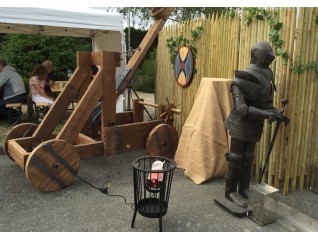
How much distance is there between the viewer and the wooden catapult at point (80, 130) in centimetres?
356

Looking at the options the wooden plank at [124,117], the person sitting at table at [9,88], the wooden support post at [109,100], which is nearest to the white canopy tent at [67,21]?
the person sitting at table at [9,88]

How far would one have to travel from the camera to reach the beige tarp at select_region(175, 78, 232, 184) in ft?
13.1

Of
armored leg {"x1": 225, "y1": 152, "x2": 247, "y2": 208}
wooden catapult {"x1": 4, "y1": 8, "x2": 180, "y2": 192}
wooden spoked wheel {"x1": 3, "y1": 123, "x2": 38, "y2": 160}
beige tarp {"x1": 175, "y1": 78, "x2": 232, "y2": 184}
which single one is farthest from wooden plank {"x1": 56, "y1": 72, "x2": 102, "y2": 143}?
armored leg {"x1": 225, "y1": 152, "x2": 247, "y2": 208}

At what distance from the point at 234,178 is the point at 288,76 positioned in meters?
1.31

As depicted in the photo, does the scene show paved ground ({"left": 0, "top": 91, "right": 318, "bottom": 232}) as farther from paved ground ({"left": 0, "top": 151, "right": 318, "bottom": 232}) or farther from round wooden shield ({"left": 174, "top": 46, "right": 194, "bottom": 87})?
round wooden shield ({"left": 174, "top": 46, "right": 194, "bottom": 87})

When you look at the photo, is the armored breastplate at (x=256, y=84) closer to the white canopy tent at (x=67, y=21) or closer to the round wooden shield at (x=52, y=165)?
the round wooden shield at (x=52, y=165)

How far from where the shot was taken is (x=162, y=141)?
4668 millimetres

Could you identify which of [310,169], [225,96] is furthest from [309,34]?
[310,169]

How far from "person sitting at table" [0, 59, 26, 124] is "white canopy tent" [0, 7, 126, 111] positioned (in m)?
1.07

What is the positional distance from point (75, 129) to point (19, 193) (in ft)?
3.33

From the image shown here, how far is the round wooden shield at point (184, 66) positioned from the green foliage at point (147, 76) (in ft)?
26.5

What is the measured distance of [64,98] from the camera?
443cm

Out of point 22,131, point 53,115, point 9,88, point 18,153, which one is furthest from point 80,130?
point 9,88
